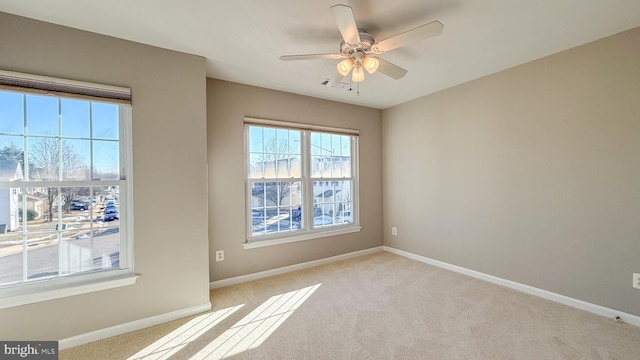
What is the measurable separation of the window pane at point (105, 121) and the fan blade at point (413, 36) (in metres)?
2.17

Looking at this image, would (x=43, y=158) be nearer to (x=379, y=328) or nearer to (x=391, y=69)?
(x=391, y=69)

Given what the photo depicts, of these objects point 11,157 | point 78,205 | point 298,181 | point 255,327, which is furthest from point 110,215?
point 298,181

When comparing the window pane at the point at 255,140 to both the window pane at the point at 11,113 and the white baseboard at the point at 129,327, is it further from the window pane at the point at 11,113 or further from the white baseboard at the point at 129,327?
the window pane at the point at 11,113

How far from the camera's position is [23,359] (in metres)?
1.87

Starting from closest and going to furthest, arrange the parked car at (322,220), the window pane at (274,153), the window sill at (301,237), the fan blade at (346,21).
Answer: the fan blade at (346,21)
the window sill at (301,237)
the window pane at (274,153)
the parked car at (322,220)

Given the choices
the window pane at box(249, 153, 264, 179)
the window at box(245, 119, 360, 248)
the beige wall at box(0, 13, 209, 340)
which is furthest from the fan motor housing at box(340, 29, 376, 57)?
the window pane at box(249, 153, 264, 179)

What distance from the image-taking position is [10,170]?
6.40 ft

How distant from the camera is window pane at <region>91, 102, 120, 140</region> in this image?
221 centimetres

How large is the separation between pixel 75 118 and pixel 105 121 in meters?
0.19

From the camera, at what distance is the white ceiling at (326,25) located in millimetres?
1862

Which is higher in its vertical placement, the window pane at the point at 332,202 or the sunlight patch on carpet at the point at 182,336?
the window pane at the point at 332,202

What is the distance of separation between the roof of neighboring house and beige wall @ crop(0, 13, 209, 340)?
2.18 feet

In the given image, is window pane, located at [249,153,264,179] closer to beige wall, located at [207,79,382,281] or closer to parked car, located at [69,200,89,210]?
beige wall, located at [207,79,382,281]

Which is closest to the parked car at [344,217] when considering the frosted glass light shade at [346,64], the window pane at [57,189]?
the frosted glass light shade at [346,64]
